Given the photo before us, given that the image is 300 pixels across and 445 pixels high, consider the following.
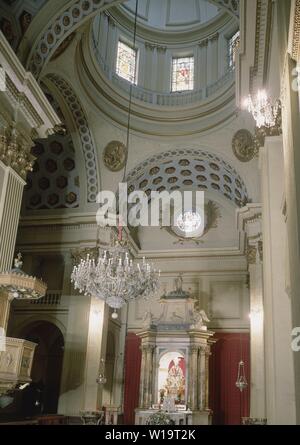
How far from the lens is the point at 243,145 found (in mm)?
→ 15500

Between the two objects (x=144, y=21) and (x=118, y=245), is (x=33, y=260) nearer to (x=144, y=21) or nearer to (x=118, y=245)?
(x=118, y=245)

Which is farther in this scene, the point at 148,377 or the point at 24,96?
the point at 148,377

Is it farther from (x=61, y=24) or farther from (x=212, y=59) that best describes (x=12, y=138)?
(x=212, y=59)

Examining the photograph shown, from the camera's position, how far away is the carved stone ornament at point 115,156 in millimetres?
15828

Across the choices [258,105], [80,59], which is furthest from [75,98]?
[258,105]

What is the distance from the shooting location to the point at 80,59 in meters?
13.9

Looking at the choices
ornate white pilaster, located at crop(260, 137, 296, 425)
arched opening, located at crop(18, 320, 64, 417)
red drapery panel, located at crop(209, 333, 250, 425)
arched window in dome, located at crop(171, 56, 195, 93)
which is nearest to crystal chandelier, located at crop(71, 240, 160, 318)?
ornate white pilaster, located at crop(260, 137, 296, 425)

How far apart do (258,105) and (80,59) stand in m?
7.98

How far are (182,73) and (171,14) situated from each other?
2.02 m

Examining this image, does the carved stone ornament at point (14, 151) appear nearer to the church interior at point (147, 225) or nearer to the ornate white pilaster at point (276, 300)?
the church interior at point (147, 225)

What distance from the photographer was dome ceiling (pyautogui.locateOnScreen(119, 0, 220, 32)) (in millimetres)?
16408

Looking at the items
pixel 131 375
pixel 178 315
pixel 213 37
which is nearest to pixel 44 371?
pixel 131 375

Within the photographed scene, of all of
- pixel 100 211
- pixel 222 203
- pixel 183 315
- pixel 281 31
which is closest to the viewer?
pixel 281 31

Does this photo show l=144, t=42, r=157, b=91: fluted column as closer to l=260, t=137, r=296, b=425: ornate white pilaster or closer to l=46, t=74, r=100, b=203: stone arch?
l=46, t=74, r=100, b=203: stone arch
